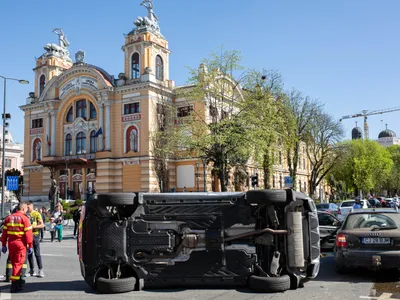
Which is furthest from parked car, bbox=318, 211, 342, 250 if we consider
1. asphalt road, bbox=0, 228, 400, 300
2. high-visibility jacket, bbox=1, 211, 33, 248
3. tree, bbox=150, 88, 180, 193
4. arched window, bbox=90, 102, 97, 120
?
arched window, bbox=90, 102, 97, 120

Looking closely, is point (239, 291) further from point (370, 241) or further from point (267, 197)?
point (370, 241)

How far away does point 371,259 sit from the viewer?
8.42 m

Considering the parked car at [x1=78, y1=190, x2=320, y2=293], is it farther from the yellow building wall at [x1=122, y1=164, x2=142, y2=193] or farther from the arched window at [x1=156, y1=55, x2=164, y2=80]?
the arched window at [x1=156, y1=55, x2=164, y2=80]

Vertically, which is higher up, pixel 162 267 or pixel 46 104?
pixel 46 104

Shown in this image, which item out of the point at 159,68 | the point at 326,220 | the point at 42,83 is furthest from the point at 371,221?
the point at 42,83

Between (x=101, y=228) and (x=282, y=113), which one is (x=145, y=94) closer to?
(x=282, y=113)

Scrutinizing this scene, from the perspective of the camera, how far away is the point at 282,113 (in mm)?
33562

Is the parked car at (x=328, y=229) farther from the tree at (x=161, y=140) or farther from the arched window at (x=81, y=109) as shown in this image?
the arched window at (x=81, y=109)

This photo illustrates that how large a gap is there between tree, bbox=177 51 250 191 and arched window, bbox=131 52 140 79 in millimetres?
14890

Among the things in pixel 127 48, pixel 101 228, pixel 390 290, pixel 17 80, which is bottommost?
pixel 390 290

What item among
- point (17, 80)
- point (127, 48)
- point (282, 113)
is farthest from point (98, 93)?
point (282, 113)

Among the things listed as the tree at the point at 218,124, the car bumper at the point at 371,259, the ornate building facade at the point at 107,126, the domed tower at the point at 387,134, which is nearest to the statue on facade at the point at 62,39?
the ornate building facade at the point at 107,126

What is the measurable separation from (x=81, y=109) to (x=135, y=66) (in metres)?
8.52

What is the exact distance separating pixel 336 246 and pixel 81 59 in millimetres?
45382
